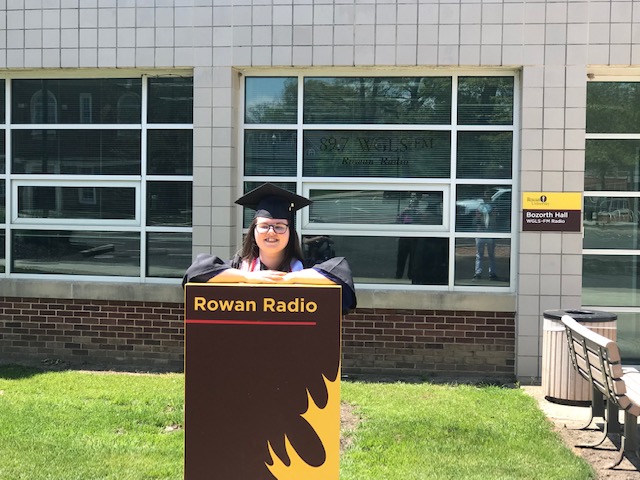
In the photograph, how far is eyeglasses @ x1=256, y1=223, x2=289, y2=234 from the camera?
365 cm

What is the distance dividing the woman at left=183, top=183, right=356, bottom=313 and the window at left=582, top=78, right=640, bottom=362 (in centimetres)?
502

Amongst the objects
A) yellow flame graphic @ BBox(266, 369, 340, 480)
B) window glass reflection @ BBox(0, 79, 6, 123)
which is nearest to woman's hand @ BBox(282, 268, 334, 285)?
yellow flame graphic @ BBox(266, 369, 340, 480)

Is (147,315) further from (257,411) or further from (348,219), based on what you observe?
(257,411)

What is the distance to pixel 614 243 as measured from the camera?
7820 millimetres

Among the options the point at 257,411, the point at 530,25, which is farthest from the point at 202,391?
the point at 530,25

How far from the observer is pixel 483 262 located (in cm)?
777

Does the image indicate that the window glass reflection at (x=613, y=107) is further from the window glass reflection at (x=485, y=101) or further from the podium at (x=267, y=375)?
the podium at (x=267, y=375)

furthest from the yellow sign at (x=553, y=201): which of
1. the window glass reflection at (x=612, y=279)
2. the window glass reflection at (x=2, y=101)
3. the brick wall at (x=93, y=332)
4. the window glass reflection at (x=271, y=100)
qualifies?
the window glass reflection at (x=2, y=101)

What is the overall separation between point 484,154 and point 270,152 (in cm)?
240

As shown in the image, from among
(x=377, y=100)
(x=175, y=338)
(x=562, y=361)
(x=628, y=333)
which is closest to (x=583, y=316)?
(x=562, y=361)

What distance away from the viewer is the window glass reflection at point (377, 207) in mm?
7820

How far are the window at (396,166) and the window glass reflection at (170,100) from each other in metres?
0.68

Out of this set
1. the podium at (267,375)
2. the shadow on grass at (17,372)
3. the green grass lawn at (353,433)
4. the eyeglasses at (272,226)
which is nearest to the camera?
the podium at (267,375)

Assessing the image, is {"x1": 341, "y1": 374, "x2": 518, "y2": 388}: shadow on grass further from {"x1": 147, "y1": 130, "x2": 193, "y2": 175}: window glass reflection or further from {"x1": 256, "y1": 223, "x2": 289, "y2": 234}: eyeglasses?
{"x1": 256, "y1": 223, "x2": 289, "y2": 234}: eyeglasses
